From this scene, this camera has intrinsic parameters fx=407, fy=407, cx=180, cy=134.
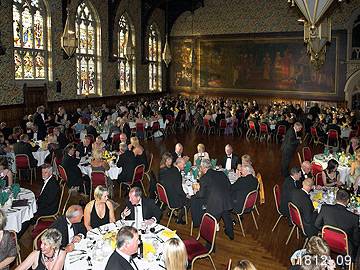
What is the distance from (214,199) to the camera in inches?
285

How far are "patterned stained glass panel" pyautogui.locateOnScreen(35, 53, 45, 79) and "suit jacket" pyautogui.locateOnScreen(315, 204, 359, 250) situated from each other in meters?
15.5

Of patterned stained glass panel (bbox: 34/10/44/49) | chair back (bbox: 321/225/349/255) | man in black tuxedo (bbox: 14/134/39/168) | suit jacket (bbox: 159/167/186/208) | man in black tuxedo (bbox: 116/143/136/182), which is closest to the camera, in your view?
chair back (bbox: 321/225/349/255)

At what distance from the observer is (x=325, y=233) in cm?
589

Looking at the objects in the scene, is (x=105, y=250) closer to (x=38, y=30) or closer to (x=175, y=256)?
(x=175, y=256)

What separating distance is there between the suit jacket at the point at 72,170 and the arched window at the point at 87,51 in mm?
12464

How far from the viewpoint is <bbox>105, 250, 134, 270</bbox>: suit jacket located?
4.31m

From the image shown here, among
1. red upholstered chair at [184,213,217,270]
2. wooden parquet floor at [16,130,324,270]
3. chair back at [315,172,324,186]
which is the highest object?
chair back at [315,172,324,186]

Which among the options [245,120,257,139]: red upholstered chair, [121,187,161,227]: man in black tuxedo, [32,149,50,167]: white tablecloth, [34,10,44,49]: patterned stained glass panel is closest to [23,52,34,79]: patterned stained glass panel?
[34,10,44,49]: patterned stained glass panel

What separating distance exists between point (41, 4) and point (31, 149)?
9521 millimetres

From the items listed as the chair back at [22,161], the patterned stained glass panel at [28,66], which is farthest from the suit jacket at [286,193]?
the patterned stained glass panel at [28,66]

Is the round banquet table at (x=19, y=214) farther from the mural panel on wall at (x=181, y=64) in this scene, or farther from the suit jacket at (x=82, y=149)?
the mural panel on wall at (x=181, y=64)

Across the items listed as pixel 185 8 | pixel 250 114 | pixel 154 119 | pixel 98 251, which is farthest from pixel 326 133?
pixel 185 8

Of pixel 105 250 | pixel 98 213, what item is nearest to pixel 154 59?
pixel 98 213

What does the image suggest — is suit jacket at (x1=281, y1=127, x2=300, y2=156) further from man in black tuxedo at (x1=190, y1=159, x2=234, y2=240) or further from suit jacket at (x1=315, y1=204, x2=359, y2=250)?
suit jacket at (x1=315, y1=204, x2=359, y2=250)
